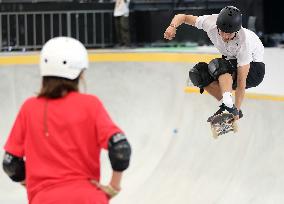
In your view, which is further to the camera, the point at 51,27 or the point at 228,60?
the point at 51,27

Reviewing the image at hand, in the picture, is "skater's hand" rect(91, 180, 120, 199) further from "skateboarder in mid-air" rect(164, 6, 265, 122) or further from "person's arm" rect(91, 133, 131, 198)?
"skateboarder in mid-air" rect(164, 6, 265, 122)

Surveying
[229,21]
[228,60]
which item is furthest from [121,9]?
[229,21]

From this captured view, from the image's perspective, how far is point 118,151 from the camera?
3.46 metres

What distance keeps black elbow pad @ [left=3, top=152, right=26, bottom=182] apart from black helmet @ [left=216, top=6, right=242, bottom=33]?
245 centimetres

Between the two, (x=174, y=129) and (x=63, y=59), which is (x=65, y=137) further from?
(x=174, y=129)

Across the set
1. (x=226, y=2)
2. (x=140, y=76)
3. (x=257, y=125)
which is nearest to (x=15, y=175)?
(x=257, y=125)

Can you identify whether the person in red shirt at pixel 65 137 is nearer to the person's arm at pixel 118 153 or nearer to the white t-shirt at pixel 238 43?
the person's arm at pixel 118 153

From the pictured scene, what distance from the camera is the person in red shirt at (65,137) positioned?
11.1ft

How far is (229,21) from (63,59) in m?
2.38

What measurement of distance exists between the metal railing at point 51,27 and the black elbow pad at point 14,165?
38.4 feet

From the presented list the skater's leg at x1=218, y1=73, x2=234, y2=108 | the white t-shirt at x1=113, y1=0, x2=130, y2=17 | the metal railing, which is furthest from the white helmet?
the metal railing

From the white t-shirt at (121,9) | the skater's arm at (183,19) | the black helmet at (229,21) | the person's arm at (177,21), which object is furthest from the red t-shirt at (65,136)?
the white t-shirt at (121,9)

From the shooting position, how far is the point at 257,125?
28.7 ft

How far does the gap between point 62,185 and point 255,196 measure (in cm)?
500
